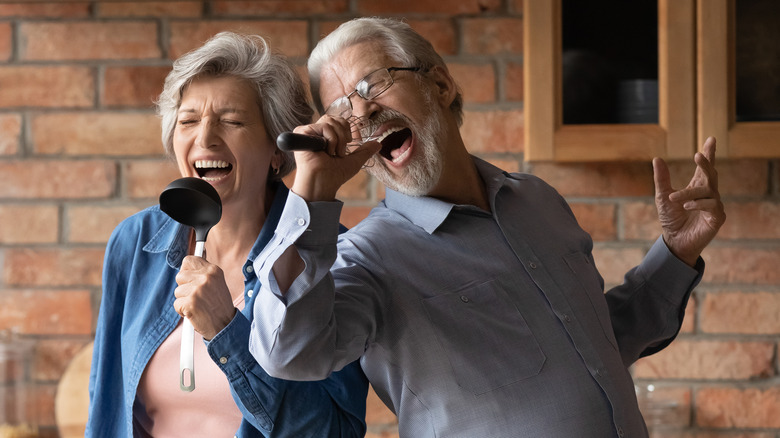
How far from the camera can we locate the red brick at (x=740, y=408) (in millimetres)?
1745

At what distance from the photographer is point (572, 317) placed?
1069mm

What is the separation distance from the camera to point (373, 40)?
1149mm

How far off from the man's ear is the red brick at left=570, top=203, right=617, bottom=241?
24.3 inches

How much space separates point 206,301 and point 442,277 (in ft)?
1.00

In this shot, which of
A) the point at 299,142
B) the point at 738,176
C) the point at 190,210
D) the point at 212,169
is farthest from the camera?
the point at 738,176

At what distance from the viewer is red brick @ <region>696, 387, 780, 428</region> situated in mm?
1745

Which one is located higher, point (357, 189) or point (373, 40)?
point (373, 40)

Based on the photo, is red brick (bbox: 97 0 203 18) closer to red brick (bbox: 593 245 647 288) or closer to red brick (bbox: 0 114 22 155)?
red brick (bbox: 0 114 22 155)

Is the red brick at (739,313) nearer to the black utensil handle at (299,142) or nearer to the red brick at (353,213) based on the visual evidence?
the red brick at (353,213)

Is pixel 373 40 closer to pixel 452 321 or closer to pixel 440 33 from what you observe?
pixel 452 321

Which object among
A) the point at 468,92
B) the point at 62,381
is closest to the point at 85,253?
the point at 62,381

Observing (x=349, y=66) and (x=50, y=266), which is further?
(x=50, y=266)

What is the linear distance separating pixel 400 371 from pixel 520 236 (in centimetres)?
28

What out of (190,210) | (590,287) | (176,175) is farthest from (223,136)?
(176,175)
